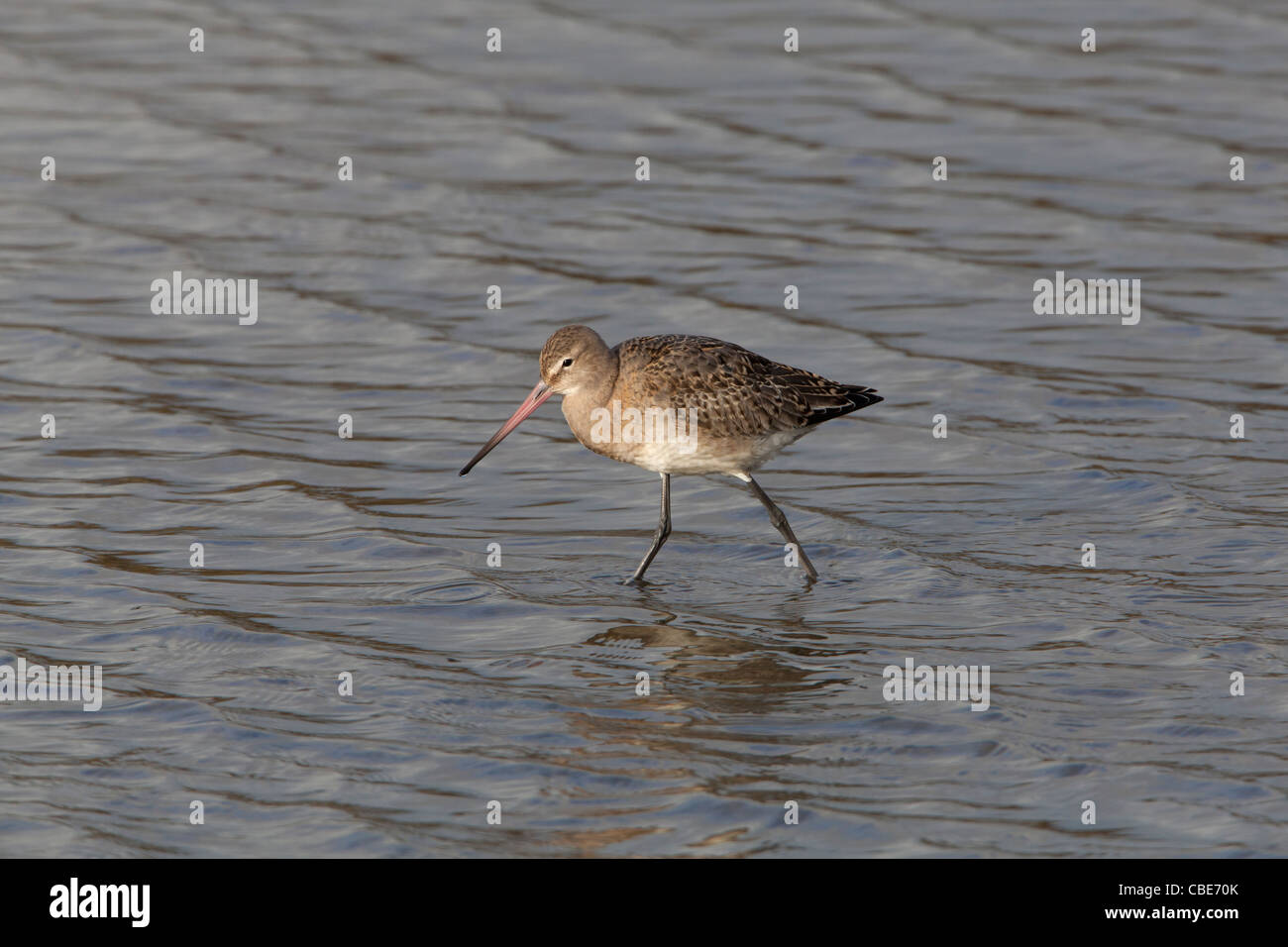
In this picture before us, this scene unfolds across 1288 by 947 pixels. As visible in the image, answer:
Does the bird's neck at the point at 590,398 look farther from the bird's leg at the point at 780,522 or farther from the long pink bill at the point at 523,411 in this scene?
the bird's leg at the point at 780,522

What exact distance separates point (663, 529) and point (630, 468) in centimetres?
159

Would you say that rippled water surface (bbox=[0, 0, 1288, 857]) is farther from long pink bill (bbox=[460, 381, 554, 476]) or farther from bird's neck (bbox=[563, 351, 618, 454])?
bird's neck (bbox=[563, 351, 618, 454])

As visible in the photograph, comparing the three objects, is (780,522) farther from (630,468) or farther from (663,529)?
(630,468)

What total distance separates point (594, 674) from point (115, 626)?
2013 mm

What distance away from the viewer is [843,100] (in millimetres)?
15836

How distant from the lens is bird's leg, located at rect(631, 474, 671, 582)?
9.30 meters

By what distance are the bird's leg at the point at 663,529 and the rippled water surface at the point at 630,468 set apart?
0.58 ft

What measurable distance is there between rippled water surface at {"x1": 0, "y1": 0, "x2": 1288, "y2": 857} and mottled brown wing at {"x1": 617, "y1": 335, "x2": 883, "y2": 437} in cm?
67

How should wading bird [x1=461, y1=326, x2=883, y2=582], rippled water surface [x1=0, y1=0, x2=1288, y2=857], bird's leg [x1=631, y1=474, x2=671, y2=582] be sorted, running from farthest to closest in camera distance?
1. bird's leg [x1=631, y1=474, x2=671, y2=582]
2. wading bird [x1=461, y1=326, x2=883, y2=582]
3. rippled water surface [x1=0, y1=0, x2=1288, y2=857]

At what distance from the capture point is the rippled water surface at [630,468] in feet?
23.5

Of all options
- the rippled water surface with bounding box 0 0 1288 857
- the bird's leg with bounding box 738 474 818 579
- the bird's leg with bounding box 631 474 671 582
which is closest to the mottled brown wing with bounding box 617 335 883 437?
the bird's leg with bounding box 738 474 818 579

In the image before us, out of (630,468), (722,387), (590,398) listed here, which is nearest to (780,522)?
(722,387)
